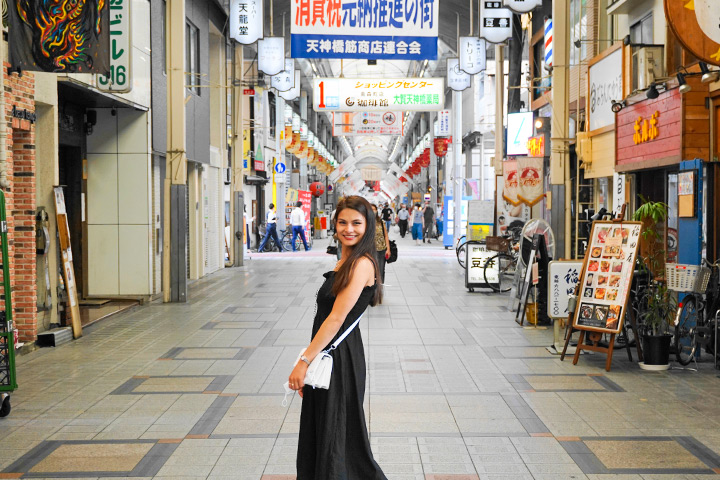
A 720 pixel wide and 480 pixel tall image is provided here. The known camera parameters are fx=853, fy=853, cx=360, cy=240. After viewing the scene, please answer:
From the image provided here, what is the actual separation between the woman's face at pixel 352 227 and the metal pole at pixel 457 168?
23.8 meters

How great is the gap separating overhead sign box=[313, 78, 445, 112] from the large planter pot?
506 inches

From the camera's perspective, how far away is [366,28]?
14.0m

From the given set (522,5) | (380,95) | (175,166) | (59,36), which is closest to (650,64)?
(522,5)

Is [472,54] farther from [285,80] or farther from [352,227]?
[352,227]

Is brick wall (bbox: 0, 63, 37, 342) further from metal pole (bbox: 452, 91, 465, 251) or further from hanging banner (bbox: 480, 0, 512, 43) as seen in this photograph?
metal pole (bbox: 452, 91, 465, 251)

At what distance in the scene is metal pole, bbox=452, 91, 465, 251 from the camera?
27.8 meters

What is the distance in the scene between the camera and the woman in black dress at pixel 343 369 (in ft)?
12.4

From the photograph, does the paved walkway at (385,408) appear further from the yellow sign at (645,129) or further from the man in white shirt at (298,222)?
the man in white shirt at (298,222)

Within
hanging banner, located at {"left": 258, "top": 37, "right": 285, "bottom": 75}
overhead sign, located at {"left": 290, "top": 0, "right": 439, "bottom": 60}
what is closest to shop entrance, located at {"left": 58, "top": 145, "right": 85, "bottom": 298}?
overhead sign, located at {"left": 290, "top": 0, "right": 439, "bottom": 60}

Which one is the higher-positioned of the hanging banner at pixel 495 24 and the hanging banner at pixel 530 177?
the hanging banner at pixel 495 24

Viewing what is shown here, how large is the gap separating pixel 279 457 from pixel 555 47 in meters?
9.53

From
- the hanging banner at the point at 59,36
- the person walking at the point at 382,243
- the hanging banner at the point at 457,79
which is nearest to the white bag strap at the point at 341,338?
the hanging banner at the point at 59,36

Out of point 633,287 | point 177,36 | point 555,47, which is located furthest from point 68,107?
point 633,287

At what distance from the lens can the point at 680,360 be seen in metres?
8.41
